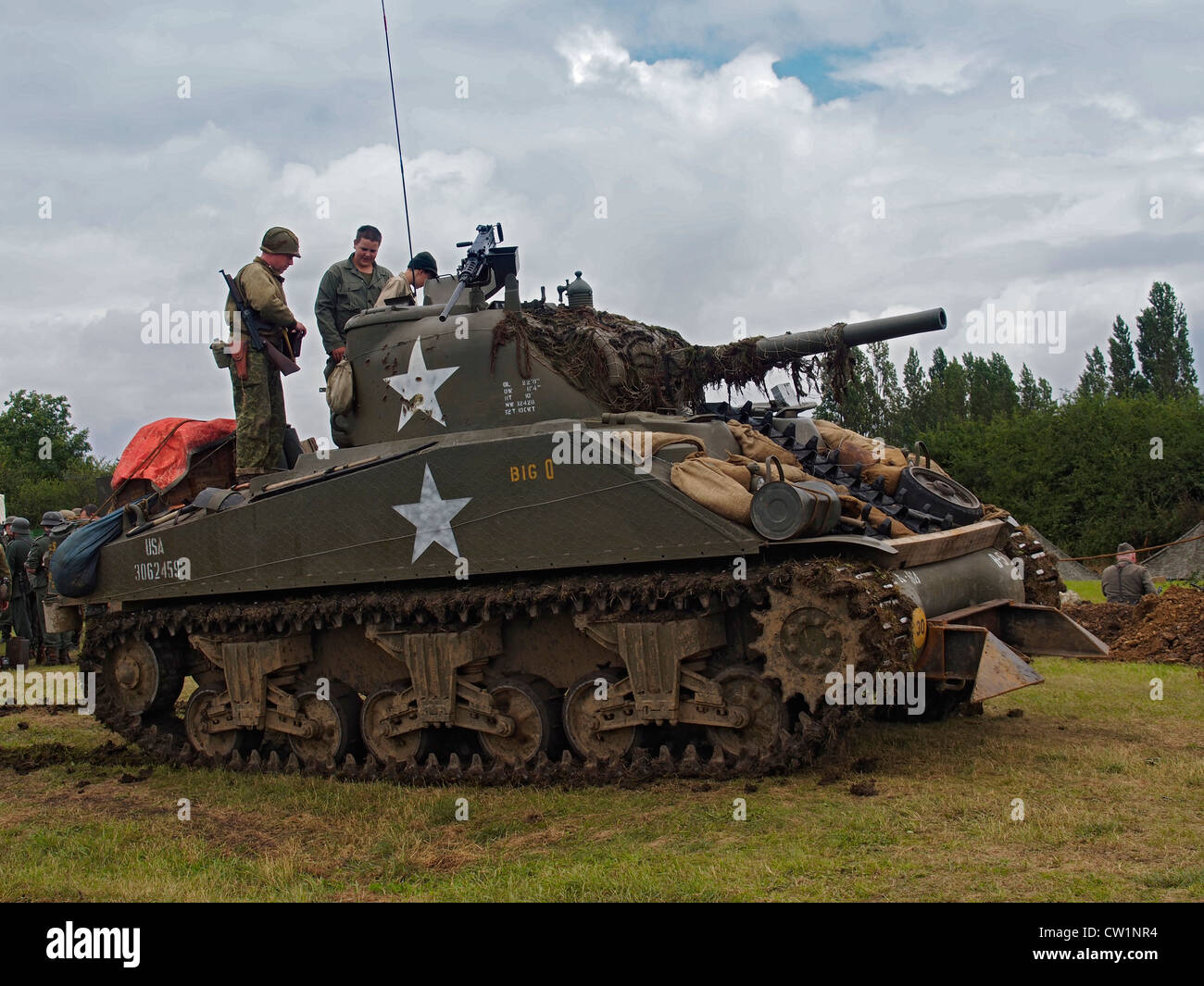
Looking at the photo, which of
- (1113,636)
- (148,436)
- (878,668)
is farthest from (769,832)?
(1113,636)

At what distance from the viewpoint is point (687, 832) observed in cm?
699

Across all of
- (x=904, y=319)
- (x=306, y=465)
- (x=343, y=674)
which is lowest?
(x=343, y=674)

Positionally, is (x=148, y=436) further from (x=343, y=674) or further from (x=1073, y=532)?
(x=1073, y=532)

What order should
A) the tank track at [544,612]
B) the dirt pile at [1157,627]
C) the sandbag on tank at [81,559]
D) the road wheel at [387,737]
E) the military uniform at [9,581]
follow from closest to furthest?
the tank track at [544,612] → the road wheel at [387,737] → the sandbag on tank at [81,559] → the dirt pile at [1157,627] → the military uniform at [9,581]

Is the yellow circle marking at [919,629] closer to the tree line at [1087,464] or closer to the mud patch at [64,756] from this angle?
the mud patch at [64,756]

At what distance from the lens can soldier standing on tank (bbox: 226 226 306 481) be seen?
437 inches

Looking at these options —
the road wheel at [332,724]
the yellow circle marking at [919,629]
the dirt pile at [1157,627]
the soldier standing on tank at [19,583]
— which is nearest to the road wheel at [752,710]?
the yellow circle marking at [919,629]

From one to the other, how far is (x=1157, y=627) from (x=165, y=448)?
1225 cm

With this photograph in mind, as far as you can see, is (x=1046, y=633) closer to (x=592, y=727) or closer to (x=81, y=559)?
(x=592, y=727)

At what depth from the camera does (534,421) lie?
968 centimetres

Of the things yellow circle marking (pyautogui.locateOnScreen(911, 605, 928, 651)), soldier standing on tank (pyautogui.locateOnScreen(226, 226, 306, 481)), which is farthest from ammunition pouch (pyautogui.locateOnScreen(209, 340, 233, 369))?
yellow circle marking (pyautogui.locateOnScreen(911, 605, 928, 651))

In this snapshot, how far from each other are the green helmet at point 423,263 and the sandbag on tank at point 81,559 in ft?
12.7

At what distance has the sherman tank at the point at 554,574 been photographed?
7.99m
